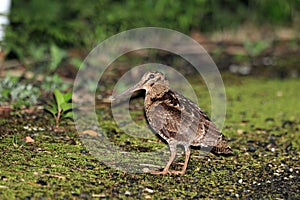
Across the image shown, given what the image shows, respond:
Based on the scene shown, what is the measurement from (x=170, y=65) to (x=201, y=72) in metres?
0.58

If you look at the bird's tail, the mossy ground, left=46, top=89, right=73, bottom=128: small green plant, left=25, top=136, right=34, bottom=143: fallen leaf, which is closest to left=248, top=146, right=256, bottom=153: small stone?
the mossy ground

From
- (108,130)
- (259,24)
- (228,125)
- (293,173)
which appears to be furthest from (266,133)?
(259,24)

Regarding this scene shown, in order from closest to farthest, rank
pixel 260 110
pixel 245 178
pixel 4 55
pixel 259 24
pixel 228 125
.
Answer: pixel 245 178
pixel 228 125
pixel 260 110
pixel 4 55
pixel 259 24

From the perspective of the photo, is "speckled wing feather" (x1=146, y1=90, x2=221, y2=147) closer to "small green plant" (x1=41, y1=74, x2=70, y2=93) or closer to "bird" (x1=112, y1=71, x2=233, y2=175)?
"bird" (x1=112, y1=71, x2=233, y2=175)

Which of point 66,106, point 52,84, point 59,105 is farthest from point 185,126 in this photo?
point 52,84

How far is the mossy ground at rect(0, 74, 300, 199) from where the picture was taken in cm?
514

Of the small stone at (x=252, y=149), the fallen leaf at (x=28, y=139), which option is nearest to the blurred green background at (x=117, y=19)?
the fallen leaf at (x=28, y=139)

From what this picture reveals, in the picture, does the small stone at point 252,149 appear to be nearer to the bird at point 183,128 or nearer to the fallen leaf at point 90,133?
the bird at point 183,128

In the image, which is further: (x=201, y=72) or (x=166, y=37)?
(x=166, y=37)

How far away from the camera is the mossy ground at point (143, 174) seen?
5141 mm

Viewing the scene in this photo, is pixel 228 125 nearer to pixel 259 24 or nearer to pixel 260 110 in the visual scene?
pixel 260 110

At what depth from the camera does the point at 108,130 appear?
7.04 metres

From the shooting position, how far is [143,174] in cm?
562

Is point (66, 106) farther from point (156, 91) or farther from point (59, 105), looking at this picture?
point (156, 91)
